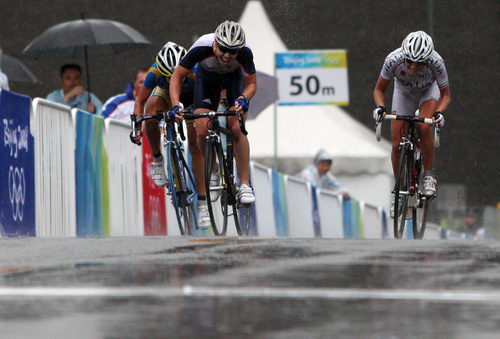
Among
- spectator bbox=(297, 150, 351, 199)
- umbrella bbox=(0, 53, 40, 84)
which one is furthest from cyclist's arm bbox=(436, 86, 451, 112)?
spectator bbox=(297, 150, 351, 199)

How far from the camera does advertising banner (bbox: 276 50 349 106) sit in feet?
64.1

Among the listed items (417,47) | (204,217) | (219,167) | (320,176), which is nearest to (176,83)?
(219,167)

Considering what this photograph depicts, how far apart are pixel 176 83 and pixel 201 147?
63cm

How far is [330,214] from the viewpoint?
21922 mm

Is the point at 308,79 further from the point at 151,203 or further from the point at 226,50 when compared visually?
the point at 226,50

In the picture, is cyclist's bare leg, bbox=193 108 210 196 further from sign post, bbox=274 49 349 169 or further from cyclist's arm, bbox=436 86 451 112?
sign post, bbox=274 49 349 169

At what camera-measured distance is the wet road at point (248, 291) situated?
3.59 m

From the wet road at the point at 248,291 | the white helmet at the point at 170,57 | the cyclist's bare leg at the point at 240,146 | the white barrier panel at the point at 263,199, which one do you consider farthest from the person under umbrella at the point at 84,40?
the wet road at the point at 248,291

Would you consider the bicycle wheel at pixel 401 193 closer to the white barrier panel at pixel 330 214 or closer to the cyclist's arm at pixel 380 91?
the cyclist's arm at pixel 380 91

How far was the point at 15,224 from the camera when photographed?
362 inches

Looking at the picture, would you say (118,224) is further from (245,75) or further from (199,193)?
(245,75)

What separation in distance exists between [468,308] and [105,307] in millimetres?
1079

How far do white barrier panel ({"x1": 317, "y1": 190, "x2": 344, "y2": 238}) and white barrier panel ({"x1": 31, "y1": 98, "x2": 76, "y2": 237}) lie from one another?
10.7 meters

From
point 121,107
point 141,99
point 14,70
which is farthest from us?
point 14,70
